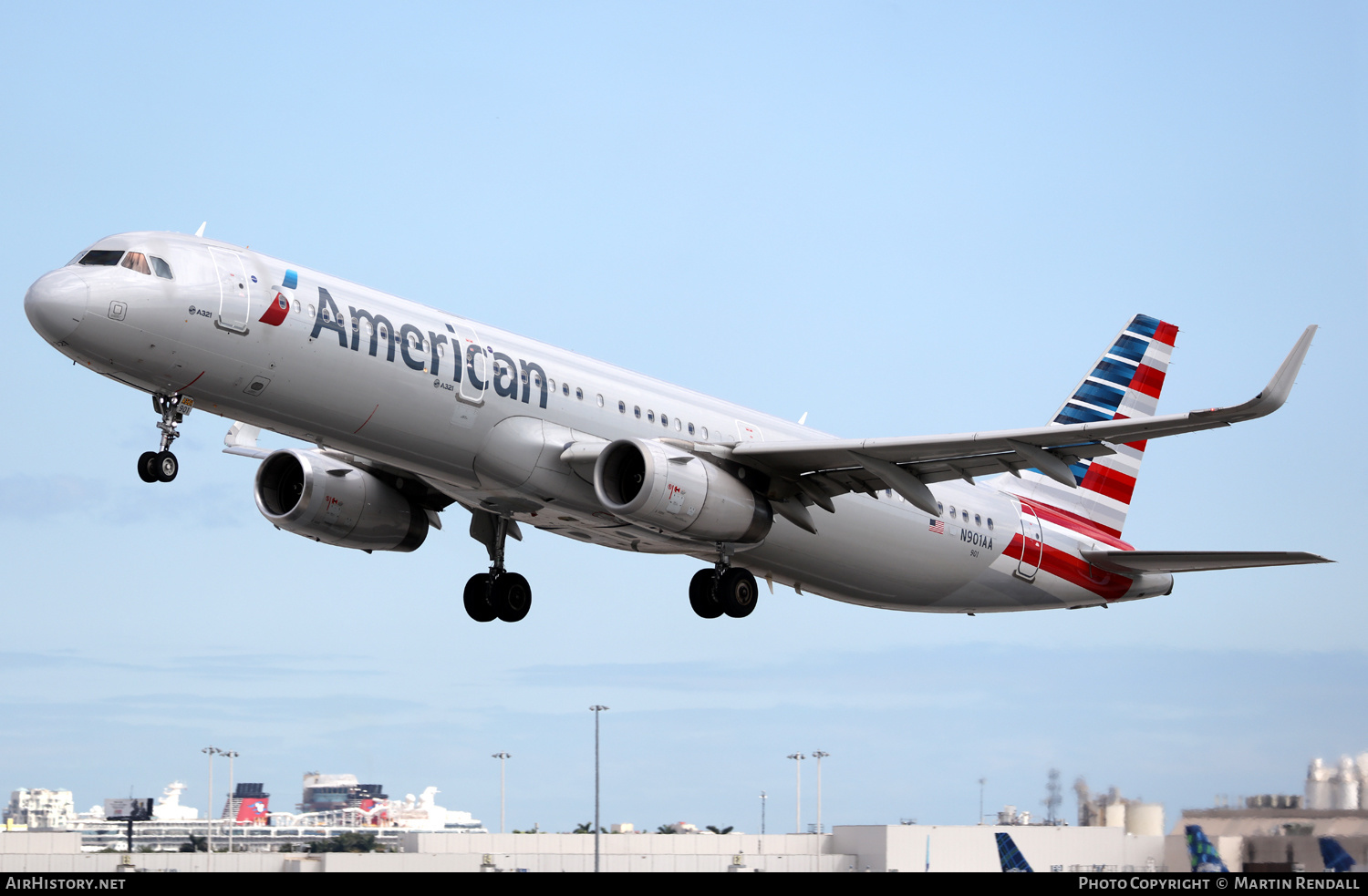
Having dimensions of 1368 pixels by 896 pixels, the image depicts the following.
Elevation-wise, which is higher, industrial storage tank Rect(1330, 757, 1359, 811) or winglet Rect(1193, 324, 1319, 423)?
winglet Rect(1193, 324, 1319, 423)

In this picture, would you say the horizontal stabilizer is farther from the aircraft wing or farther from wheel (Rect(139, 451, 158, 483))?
wheel (Rect(139, 451, 158, 483))

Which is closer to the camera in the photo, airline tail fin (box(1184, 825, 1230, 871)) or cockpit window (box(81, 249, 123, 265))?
airline tail fin (box(1184, 825, 1230, 871))

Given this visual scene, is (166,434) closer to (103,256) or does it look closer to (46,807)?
(103,256)

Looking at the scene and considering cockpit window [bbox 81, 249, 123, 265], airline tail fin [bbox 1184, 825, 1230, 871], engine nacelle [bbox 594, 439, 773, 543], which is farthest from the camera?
engine nacelle [bbox 594, 439, 773, 543]

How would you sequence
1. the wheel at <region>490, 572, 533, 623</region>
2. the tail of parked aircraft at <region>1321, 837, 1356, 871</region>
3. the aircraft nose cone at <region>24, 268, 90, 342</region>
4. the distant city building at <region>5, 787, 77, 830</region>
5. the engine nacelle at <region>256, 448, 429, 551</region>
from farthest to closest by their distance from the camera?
the distant city building at <region>5, 787, 77, 830</region> < the wheel at <region>490, 572, 533, 623</region> < the engine nacelle at <region>256, 448, 429, 551</region> < the aircraft nose cone at <region>24, 268, 90, 342</region> < the tail of parked aircraft at <region>1321, 837, 1356, 871</region>

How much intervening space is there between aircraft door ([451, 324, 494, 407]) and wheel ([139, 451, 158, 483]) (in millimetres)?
5131

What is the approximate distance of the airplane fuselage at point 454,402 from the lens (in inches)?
953

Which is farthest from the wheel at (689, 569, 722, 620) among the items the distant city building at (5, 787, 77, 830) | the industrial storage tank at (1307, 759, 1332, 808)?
the distant city building at (5, 787, 77, 830)

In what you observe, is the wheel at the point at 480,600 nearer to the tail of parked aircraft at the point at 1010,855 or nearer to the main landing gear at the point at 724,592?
the main landing gear at the point at 724,592

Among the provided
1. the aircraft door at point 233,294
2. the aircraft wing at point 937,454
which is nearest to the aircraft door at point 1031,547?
the aircraft wing at point 937,454

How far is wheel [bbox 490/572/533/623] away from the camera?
3325 centimetres
